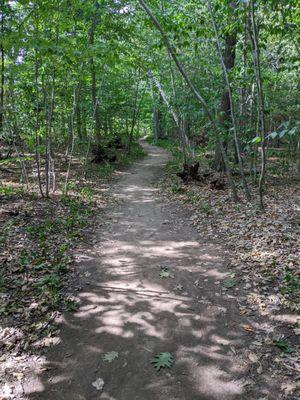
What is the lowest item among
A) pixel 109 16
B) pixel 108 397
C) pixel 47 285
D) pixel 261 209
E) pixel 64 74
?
pixel 108 397

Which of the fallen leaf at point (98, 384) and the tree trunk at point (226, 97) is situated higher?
the tree trunk at point (226, 97)

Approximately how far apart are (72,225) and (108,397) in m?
5.12

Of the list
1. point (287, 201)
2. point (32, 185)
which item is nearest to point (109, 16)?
point (32, 185)

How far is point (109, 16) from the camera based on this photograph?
1178 cm

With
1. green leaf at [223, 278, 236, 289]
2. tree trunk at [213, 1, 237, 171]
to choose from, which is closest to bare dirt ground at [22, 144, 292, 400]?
green leaf at [223, 278, 236, 289]

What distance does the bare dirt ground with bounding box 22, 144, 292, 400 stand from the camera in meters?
3.25

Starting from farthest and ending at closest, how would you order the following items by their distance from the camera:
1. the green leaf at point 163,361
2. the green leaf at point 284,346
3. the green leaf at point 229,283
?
the green leaf at point 229,283 → the green leaf at point 284,346 → the green leaf at point 163,361

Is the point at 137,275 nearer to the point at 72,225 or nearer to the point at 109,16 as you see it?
the point at 72,225

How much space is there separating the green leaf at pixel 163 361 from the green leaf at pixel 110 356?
452mm

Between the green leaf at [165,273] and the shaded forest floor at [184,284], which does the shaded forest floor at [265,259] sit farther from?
the green leaf at [165,273]

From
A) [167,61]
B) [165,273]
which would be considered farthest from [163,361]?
[167,61]

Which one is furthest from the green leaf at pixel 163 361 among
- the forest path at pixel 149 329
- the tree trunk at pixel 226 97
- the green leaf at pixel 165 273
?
the tree trunk at pixel 226 97

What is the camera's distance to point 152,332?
4.07m

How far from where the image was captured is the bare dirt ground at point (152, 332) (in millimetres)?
3250
